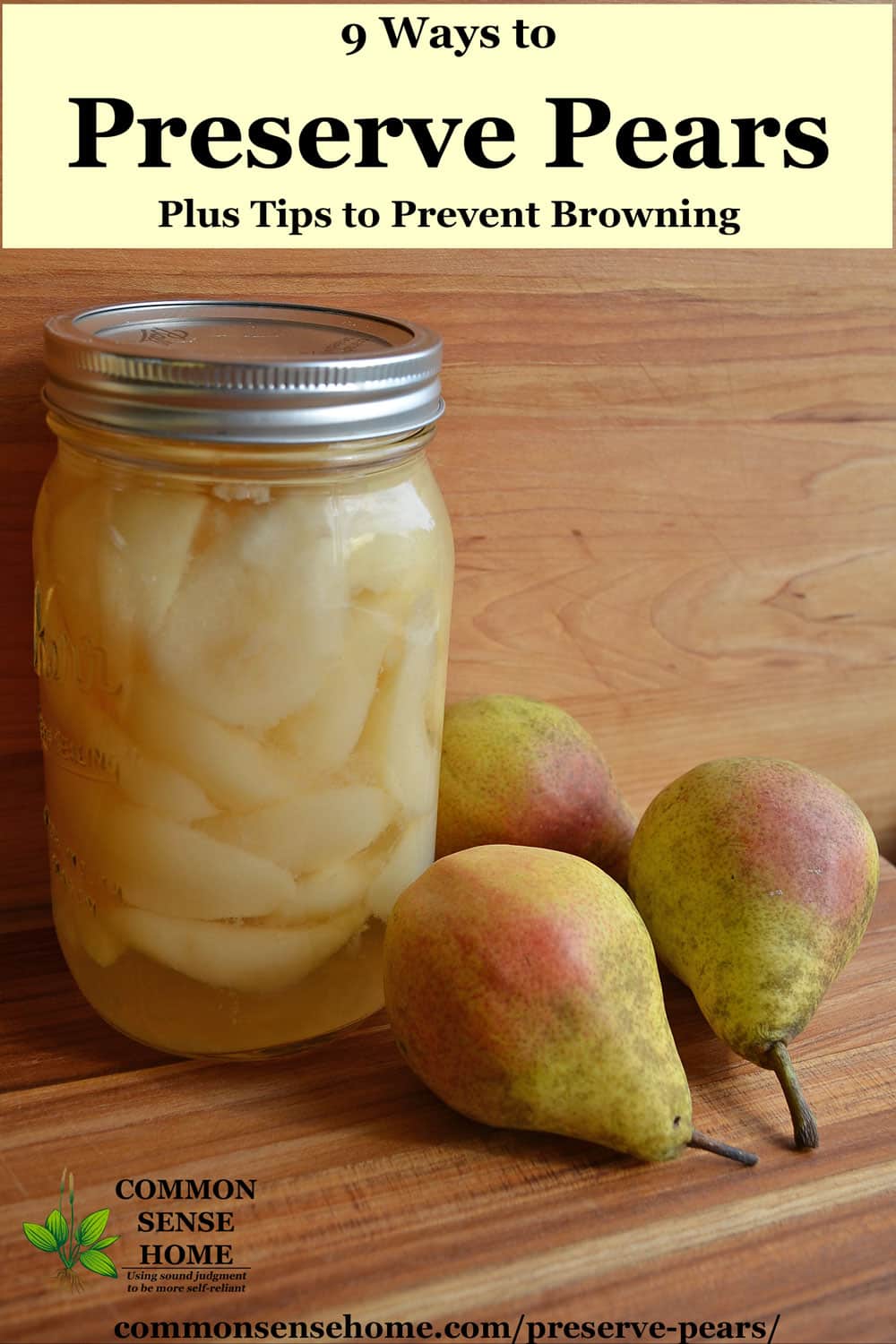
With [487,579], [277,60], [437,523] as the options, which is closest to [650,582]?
[487,579]

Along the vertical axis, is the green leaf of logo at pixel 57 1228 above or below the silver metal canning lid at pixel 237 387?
below

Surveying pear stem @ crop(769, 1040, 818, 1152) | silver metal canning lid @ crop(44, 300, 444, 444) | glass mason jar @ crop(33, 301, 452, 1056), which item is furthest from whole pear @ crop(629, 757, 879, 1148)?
silver metal canning lid @ crop(44, 300, 444, 444)

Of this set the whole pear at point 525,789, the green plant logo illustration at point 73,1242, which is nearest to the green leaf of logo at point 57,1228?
the green plant logo illustration at point 73,1242

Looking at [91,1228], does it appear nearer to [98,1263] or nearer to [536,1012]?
[98,1263]

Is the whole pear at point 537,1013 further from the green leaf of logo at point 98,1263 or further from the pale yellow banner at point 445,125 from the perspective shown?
the pale yellow banner at point 445,125

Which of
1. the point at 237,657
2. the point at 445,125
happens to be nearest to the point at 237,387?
the point at 237,657

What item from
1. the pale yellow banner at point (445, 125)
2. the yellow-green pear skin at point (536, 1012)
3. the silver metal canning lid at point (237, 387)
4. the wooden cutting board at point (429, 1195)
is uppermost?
the pale yellow banner at point (445, 125)

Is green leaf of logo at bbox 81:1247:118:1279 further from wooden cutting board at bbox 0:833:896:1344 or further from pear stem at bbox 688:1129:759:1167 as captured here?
pear stem at bbox 688:1129:759:1167
